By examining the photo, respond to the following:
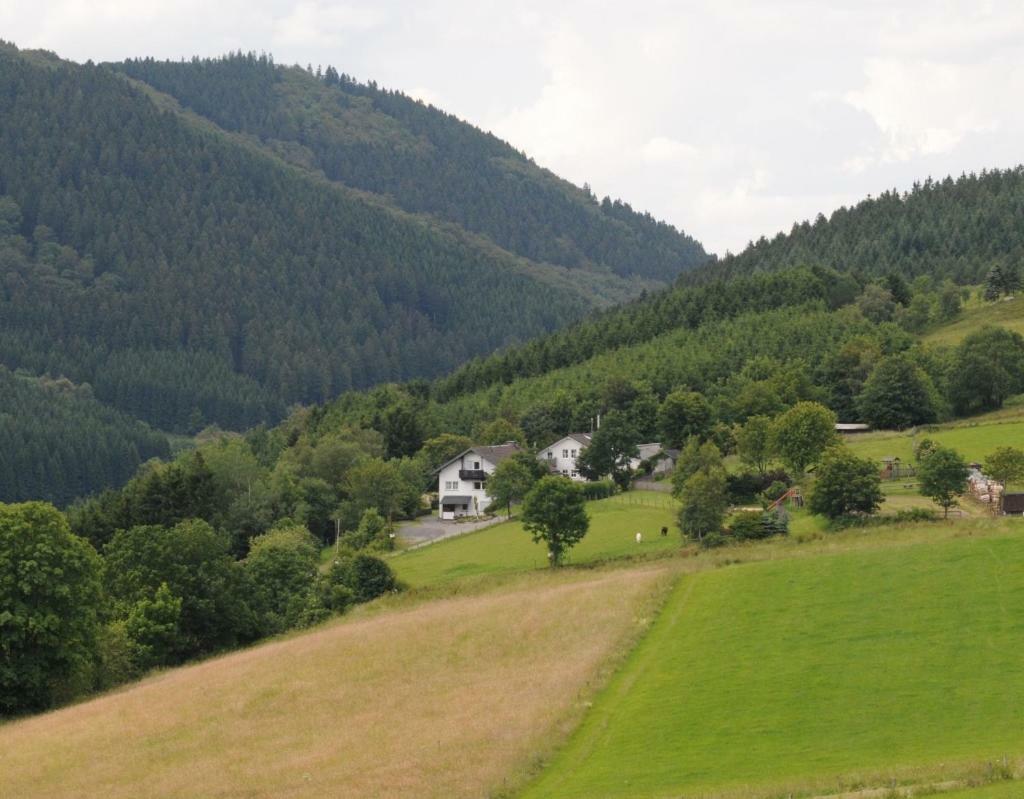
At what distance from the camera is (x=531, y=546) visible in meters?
96.7

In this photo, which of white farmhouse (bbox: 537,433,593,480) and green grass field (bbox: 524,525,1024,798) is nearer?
green grass field (bbox: 524,525,1024,798)

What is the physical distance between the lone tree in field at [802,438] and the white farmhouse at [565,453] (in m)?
36.6

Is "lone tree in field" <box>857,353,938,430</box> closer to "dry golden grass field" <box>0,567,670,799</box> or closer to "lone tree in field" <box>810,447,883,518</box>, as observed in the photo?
"lone tree in field" <box>810,447,883,518</box>

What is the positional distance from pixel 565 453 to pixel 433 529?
22071mm

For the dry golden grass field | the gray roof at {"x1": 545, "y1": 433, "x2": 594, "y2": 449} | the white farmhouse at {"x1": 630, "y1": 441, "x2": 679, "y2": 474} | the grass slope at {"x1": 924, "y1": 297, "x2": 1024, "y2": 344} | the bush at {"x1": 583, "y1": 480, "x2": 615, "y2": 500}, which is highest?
the grass slope at {"x1": 924, "y1": 297, "x2": 1024, "y2": 344}

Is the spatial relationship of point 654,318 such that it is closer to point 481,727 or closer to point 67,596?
point 67,596

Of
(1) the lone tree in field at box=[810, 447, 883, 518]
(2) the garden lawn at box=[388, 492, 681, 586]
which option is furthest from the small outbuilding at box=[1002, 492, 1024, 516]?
(2) the garden lawn at box=[388, 492, 681, 586]

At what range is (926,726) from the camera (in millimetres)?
37938

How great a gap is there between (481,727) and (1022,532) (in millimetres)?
27788

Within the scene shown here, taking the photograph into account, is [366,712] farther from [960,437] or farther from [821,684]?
[960,437]

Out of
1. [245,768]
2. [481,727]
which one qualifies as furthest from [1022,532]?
[245,768]

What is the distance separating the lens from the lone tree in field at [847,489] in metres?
79.2

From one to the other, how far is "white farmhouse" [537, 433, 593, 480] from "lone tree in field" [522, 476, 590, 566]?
46.7 m

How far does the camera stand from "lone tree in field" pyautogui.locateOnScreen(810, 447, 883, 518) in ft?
260
